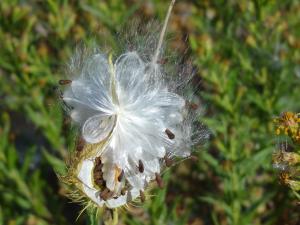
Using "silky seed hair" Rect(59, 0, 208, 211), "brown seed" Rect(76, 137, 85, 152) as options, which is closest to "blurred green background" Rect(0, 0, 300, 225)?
"silky seed hair" Rect(59, 0, 208, 211)

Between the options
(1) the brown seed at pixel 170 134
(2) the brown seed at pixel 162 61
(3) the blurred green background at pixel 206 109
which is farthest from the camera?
(3) the blurred green background at pixel 206 109

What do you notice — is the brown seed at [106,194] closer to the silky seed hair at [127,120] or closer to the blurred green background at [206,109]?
the silky seed hair at [127,120]

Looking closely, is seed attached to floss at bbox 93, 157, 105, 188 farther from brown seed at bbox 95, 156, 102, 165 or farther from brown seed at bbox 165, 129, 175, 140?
brown seed at bbox 165, 129, 175, 140

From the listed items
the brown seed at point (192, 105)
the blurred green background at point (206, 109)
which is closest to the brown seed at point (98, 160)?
the brown seed at point (192, 105)

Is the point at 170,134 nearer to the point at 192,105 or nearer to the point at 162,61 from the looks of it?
the point at 192,105

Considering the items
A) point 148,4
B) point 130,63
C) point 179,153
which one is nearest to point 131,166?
point 179,153

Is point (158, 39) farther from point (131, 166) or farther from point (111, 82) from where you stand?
point (131, 166)

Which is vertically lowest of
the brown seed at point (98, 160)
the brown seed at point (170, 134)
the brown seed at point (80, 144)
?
the brown seed at point (98, 160)
